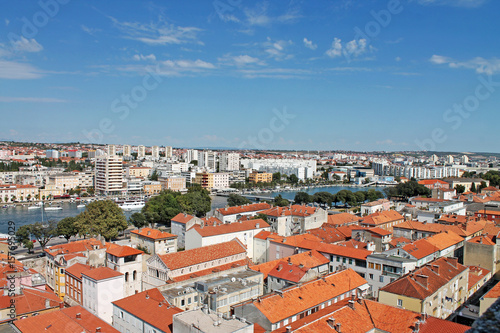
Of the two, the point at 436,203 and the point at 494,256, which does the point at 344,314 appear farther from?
the point at 436,203

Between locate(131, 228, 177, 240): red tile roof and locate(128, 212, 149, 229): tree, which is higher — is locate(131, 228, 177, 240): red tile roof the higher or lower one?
the higher one

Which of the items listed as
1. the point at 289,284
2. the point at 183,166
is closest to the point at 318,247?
the point at 289,284

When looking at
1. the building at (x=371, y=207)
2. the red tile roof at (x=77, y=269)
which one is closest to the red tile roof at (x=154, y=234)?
the red tile roof at (x=77, y=269)

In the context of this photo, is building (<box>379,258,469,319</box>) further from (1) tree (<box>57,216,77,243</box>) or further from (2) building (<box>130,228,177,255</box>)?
(1) tree (<box>57,216,77,243</box>)

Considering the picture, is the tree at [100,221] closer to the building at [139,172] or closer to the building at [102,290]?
the building at [102,290]

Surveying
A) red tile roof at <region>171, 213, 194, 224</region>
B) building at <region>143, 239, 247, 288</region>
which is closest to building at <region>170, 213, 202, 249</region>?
red tile roof at <region>171, 213, 194, 224</region>
